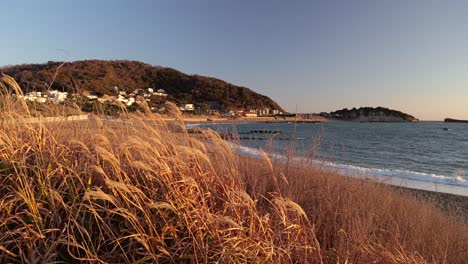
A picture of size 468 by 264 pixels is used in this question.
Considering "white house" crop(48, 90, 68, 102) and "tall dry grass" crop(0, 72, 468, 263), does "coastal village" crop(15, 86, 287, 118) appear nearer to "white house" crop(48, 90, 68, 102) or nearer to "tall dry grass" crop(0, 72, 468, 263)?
"white house" crop(48, 90, 68, 102)

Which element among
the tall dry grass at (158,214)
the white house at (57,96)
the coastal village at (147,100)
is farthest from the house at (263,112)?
the tall dry grass at (158,214)

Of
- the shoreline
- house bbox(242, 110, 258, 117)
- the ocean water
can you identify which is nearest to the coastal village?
house bbox(242, 110, 258, 117)

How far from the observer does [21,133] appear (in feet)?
13.3

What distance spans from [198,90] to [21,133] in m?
139

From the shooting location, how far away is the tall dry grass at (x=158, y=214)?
97.7 inches

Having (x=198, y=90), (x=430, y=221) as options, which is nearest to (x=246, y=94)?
(x=198, y=90)

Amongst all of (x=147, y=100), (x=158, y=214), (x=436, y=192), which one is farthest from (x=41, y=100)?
(x=436, y=192)

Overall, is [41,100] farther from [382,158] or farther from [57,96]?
[382,158]

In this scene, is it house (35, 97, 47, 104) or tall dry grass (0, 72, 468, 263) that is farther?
house (35, 97, 47, 104)

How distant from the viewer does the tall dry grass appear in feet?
8.14

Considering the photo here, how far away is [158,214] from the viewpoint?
2.81 m

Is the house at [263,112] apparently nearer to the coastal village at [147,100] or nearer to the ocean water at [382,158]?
the coastal village at [147,100]

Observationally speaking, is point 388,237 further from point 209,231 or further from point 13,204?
point 13,204

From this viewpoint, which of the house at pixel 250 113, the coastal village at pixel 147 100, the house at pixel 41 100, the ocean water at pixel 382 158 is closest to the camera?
the coastal village at pixel 147 100
